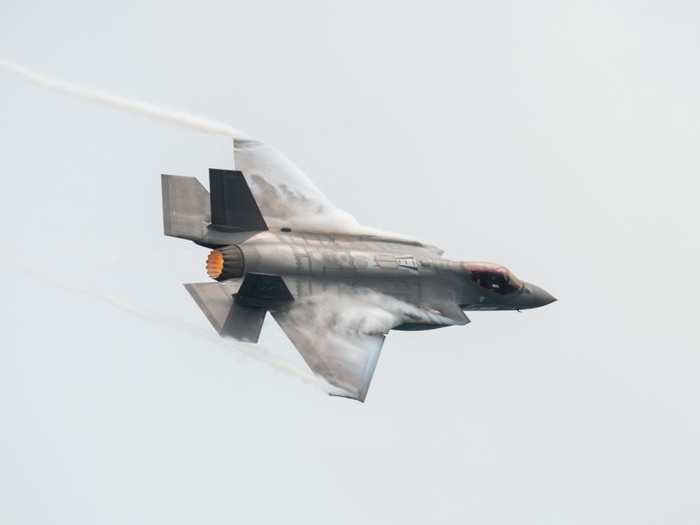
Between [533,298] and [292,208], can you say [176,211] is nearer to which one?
[292,208]

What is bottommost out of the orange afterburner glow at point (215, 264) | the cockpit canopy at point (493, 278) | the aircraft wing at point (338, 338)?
Answer: the aircraft wing at point (338, 338)

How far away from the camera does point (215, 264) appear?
3669 cm

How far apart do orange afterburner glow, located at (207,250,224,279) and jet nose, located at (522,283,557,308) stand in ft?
28.7

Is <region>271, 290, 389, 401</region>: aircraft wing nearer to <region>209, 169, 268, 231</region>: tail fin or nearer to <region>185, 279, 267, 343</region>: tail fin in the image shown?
<region>185, 279, 267, 343</region>: tail fin

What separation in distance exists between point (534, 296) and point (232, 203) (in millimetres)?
8613

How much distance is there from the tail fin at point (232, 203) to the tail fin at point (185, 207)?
57 cm

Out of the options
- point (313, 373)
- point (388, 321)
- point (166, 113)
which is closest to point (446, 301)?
point (388, 321)

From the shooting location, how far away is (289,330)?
→ 37.1 meters

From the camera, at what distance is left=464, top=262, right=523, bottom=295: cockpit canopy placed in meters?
40.7

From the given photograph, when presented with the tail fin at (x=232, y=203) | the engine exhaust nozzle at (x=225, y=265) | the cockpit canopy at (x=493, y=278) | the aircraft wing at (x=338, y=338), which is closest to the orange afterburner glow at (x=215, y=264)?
the engine exhaust nozzle at (x=225, y=265)

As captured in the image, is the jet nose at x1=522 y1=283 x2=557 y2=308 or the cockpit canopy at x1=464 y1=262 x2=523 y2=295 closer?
the cockpit canopy at x1=464 y1=262 x2=523 y2=295

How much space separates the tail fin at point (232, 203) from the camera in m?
37.5

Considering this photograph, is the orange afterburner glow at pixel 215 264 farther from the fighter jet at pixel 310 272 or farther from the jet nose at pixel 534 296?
the jet nose at pixel 534 296

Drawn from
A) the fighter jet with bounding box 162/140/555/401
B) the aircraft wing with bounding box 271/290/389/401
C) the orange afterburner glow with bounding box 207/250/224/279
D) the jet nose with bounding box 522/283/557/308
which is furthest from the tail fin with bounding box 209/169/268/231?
the jet nose with bounding box 522/283/557/308
